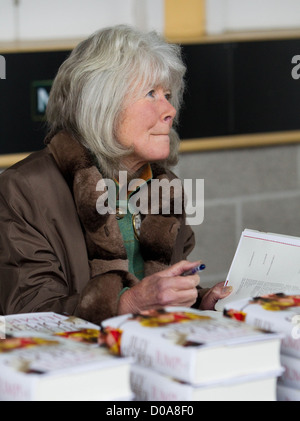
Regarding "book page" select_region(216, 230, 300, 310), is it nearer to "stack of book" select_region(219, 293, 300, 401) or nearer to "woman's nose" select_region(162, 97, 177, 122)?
"stack of book" select_region(219, 293, 300, 401)

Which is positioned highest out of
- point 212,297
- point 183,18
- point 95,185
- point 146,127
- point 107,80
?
point 183,18

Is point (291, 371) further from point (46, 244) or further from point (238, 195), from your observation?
point (238, 195)

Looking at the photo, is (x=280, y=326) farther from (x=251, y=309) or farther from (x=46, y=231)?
(x=46, y=231)

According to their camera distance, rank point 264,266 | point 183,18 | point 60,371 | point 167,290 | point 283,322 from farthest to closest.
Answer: point 183,18, point 264,266, point 167,290, point 283,322, point 60,371

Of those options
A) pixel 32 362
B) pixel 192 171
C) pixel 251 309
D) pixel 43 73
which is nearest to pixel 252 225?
pixel 192 171

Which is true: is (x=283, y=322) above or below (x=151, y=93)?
below

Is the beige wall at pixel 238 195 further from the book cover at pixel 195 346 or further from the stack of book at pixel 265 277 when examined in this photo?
the book cover at pixel 195 346

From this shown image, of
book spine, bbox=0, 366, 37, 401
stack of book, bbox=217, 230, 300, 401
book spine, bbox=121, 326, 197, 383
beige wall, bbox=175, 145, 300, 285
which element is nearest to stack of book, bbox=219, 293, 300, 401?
stack of book, bbox=217, 230, 300, 401

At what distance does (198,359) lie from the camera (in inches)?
48.8

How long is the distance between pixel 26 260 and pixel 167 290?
0.40m

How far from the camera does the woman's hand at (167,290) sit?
5.92 feet

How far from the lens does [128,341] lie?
1.33 m

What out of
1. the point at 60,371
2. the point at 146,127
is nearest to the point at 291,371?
the point at 60,371

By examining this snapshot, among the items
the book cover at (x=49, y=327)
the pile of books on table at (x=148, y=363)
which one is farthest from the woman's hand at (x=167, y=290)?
the pile of books on table at (x=148, y=363)
